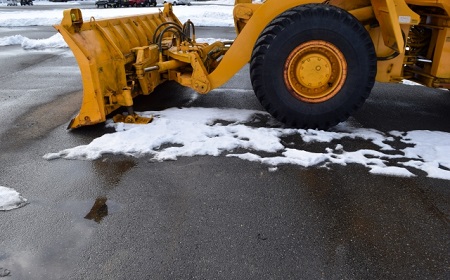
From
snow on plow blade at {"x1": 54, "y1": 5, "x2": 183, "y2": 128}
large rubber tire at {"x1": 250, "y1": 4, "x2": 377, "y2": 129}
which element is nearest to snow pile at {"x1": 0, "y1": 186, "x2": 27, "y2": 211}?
snow on plow blade at {"x1": 54, "y1": 5, "x2": 183, "y2": 128}

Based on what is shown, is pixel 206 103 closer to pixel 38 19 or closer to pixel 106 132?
pixel 106 132

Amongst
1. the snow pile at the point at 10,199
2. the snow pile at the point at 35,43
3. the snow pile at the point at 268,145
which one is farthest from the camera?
the snow pile at the point at 35,43

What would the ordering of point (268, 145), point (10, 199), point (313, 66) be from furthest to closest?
point (313, 66)
point (268, 145)
point (10, 199)

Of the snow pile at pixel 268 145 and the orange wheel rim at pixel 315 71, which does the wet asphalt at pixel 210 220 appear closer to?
the snow pile at pixel 268 145

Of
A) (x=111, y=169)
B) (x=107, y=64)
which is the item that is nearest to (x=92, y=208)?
(x=111, y=169)

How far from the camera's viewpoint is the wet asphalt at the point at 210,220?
8.20ft

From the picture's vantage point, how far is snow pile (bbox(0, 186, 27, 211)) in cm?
321

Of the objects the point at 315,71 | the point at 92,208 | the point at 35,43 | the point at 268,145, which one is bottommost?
the point at 92,208

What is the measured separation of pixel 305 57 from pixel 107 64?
2416mm

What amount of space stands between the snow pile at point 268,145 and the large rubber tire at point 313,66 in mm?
312

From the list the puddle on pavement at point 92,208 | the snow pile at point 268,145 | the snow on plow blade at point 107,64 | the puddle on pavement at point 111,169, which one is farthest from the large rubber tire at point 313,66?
the puddle on pavement at point 92,208

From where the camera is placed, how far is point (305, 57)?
14.8 feet

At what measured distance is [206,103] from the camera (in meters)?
5.98

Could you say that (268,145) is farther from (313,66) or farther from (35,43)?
(35,43)
